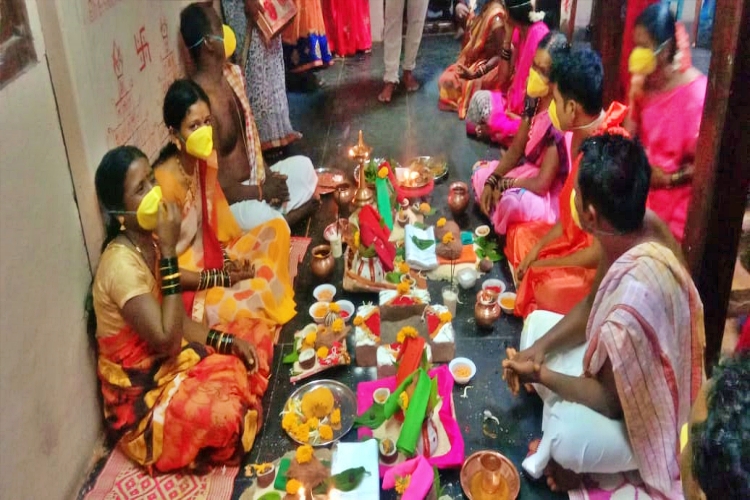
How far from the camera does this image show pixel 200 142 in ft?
10.8

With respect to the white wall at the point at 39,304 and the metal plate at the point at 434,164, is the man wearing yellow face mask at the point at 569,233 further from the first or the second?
the white wall at the point at 39,304

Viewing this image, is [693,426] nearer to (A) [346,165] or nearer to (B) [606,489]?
(B) [606,489]

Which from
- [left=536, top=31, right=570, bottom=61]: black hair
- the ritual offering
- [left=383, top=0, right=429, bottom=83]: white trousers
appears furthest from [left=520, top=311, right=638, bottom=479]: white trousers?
[left=383, top=0, right=429, bottom=83]: white trousers

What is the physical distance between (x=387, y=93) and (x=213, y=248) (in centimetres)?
330

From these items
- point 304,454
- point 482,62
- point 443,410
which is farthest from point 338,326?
point 482,62

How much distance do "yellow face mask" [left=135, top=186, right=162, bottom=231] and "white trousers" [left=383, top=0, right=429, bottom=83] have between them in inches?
162

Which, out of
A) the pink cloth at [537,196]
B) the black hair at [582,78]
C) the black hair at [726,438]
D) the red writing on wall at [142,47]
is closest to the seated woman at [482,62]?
the pink cloth at [537,196]

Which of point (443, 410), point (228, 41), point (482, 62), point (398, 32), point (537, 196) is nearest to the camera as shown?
point (443, 410)

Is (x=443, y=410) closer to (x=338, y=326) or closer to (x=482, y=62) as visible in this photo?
(x=338, y=326)

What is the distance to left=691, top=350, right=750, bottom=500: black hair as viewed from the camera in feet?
4.26

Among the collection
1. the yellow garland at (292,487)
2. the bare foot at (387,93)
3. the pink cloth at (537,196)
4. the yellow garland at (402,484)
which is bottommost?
the yellow garland at (402,484)

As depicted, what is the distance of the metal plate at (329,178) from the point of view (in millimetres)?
4789

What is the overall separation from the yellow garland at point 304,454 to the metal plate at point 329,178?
2298 mm

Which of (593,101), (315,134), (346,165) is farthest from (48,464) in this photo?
(315,134)
